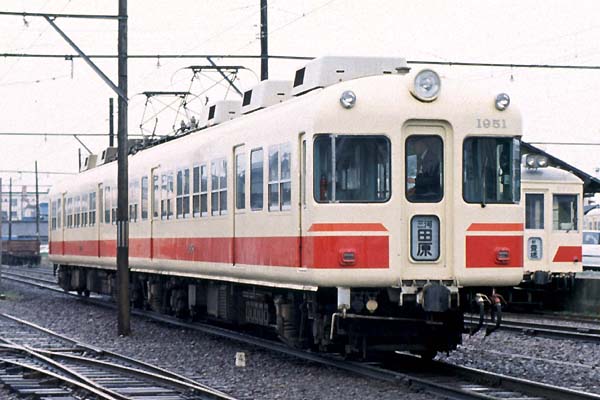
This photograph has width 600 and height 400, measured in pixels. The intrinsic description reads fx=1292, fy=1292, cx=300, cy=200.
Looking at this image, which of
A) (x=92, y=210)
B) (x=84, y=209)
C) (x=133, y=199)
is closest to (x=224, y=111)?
(x=133, y=199)

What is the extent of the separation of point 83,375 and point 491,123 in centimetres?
550

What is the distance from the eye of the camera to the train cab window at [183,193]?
20469 mm

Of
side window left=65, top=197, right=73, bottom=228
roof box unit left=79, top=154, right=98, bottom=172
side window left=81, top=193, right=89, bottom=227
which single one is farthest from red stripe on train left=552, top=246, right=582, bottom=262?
side window left=65, top=197, right=73, bottom=228

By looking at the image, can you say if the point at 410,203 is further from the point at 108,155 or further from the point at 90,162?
the point at 90,162

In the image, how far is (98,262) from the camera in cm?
2902

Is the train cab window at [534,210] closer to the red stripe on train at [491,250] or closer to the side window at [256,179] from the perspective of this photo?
the side window at [256,179]

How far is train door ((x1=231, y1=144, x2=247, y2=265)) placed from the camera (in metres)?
17.2

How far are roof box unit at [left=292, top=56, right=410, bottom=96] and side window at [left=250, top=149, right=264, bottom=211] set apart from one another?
1.01 meters

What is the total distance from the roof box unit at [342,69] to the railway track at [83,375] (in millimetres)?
3898

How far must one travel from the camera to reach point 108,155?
3044 centimetres

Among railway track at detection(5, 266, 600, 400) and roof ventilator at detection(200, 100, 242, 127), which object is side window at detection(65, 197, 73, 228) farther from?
railway track at detection(5, 266, 600, 400)

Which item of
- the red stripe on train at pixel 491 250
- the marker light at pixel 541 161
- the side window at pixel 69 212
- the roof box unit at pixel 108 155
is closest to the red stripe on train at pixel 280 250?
the red stripe on train at pixel 491 250

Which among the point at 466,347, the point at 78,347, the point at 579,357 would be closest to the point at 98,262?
the point at 78,347

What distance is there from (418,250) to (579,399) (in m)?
3.03
